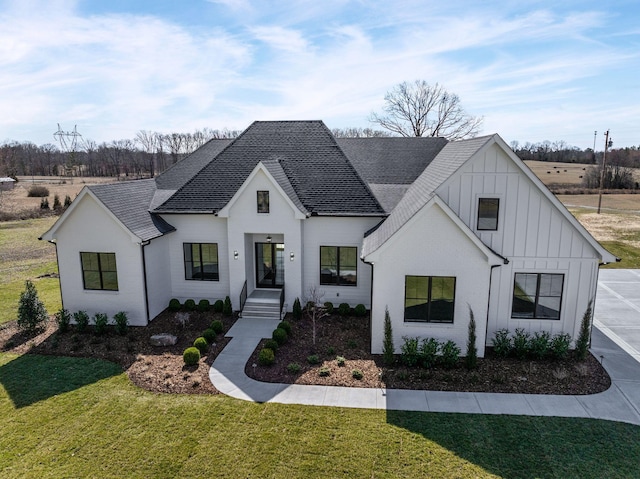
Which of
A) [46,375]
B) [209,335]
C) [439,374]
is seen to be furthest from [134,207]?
[439,374]

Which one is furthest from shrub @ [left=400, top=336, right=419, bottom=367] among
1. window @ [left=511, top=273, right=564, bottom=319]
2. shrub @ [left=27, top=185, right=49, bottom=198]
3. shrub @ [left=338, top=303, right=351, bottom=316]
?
shrub @ [left=27, top=185, right=49, bottom=198]

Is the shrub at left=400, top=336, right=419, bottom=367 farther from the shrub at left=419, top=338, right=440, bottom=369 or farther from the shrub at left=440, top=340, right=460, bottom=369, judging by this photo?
the shrub at left=440, top=340, right=460, bottom=369

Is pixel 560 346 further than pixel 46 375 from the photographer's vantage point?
Yes

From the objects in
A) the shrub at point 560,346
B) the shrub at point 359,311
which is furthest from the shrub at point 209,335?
the shrub at point 560,346

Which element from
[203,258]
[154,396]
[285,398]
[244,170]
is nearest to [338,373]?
[285,398]

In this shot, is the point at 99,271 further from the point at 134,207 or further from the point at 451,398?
the point at 451,398

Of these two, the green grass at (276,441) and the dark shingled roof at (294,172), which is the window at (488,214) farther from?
the green grass at (276,441)
